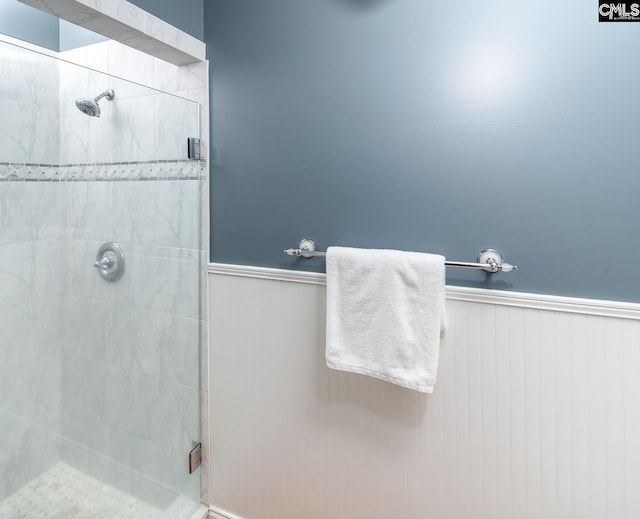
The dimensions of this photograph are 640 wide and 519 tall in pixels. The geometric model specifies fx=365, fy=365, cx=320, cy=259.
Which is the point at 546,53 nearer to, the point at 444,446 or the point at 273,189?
the point at 273,189

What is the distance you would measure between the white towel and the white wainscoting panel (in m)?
0.11

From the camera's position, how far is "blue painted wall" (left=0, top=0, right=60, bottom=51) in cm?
164

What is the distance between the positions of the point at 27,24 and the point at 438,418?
239 cm

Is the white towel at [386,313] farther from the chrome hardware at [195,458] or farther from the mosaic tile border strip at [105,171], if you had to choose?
the chrome hardware at [195,458]

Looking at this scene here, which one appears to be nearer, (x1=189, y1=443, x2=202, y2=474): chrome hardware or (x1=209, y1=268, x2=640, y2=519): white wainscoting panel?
(x1=209, y1=268, x2=640, y2=519): white wainscoting panel

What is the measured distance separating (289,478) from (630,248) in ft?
4.38

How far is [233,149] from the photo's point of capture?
56.1 inches

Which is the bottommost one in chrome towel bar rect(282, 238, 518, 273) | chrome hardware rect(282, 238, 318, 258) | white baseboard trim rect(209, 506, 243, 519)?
white baseboard trim rect(209, 506, 243, 519)

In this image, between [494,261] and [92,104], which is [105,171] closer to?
[92,104]

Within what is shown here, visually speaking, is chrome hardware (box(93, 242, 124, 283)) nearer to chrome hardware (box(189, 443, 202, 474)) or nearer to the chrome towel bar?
chrome hardware (box(189, 443, 202, 474))

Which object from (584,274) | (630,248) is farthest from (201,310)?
(630,248)

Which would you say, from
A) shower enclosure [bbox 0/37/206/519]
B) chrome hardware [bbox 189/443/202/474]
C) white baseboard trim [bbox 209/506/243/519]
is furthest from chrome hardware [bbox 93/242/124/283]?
white baseboard trim [bbox 209/506/243/519]

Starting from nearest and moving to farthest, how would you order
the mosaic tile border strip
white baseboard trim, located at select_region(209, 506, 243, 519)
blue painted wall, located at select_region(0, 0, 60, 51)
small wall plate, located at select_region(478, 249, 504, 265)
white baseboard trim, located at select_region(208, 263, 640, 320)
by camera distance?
white baseboard trim, located at select_region(208, 263, 640, 320) → small wall plate, located at select_region(478, 249, 504, 265) → the mosaic tile border strip → white baseboard trim, located at select_region(209, 506, 243, 519) → blue painted wall, located at select_region(0, 0, 60, 51)

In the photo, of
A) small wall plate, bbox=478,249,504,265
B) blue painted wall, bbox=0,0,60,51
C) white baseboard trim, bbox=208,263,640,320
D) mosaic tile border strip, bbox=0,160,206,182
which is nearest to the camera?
white baseboard trim, bbox=208,263,640,320
